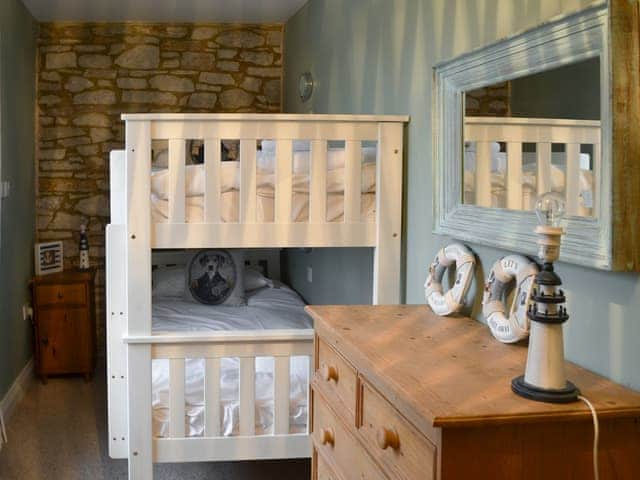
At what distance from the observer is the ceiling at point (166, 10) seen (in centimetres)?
467

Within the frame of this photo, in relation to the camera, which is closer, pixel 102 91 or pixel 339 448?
pixel 339 448

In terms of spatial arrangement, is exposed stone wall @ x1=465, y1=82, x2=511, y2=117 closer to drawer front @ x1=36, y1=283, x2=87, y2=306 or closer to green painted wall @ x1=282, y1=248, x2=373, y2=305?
green painted wall @ x1=282, y1=248, x2=373, y2=305

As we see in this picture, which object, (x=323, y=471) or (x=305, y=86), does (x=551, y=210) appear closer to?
(x=323, y=471)

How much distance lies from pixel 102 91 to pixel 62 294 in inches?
59.5

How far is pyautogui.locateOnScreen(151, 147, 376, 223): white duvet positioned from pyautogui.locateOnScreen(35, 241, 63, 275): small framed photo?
2.66 meters

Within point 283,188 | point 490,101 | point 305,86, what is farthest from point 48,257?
point 490,101

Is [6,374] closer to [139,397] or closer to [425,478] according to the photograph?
[139,397]

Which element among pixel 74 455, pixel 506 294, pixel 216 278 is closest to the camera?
pixel 506 294

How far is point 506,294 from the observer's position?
1813 millimetres

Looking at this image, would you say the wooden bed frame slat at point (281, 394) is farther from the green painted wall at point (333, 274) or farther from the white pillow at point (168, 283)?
the white pillow at point (168, 283)

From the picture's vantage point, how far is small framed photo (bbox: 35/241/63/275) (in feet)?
16.0

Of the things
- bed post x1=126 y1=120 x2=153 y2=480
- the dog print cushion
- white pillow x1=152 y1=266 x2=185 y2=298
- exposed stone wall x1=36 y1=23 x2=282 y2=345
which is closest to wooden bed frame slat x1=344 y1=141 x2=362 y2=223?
bed post x1=126 y1=120 x2=153 y2=480

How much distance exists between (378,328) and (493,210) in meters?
0.42

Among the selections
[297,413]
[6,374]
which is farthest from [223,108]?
[297,413]
